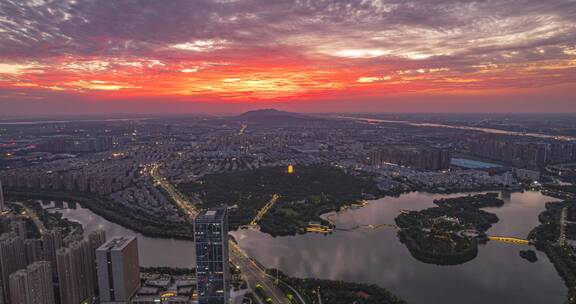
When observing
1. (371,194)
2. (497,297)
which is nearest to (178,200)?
(371,194)

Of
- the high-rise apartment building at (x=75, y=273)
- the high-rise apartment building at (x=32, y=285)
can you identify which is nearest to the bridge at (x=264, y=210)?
the high-rise apartment building at (x=75, y=273)

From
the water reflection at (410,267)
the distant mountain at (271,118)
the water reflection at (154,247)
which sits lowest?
the water reflection at (410,267)

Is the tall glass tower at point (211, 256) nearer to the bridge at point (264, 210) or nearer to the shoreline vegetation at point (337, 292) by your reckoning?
the shoreline vegetation at point (337, 292)

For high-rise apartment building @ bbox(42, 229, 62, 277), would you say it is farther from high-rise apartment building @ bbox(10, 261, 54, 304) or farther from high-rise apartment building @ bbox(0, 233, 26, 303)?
high-rise apartment building @ bbox(10, 261, 54, 304)

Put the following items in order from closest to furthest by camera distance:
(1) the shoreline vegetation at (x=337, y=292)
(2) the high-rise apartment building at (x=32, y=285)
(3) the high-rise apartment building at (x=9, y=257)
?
1. (2) the high-rise apartment building at (x=32, y=285)
2. (1) the shoreline vegetation at (x=337, y=292)
3. (3) the high-rise apartment building at (x=9, y=257)

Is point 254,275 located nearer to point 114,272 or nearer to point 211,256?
point 211,256

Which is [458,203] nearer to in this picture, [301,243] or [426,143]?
[301,243]

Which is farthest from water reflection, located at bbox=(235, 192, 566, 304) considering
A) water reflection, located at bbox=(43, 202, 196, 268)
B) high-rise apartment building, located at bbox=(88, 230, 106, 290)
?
high-rise apartment building, located at bbox=(88, 230, 106, 290)
